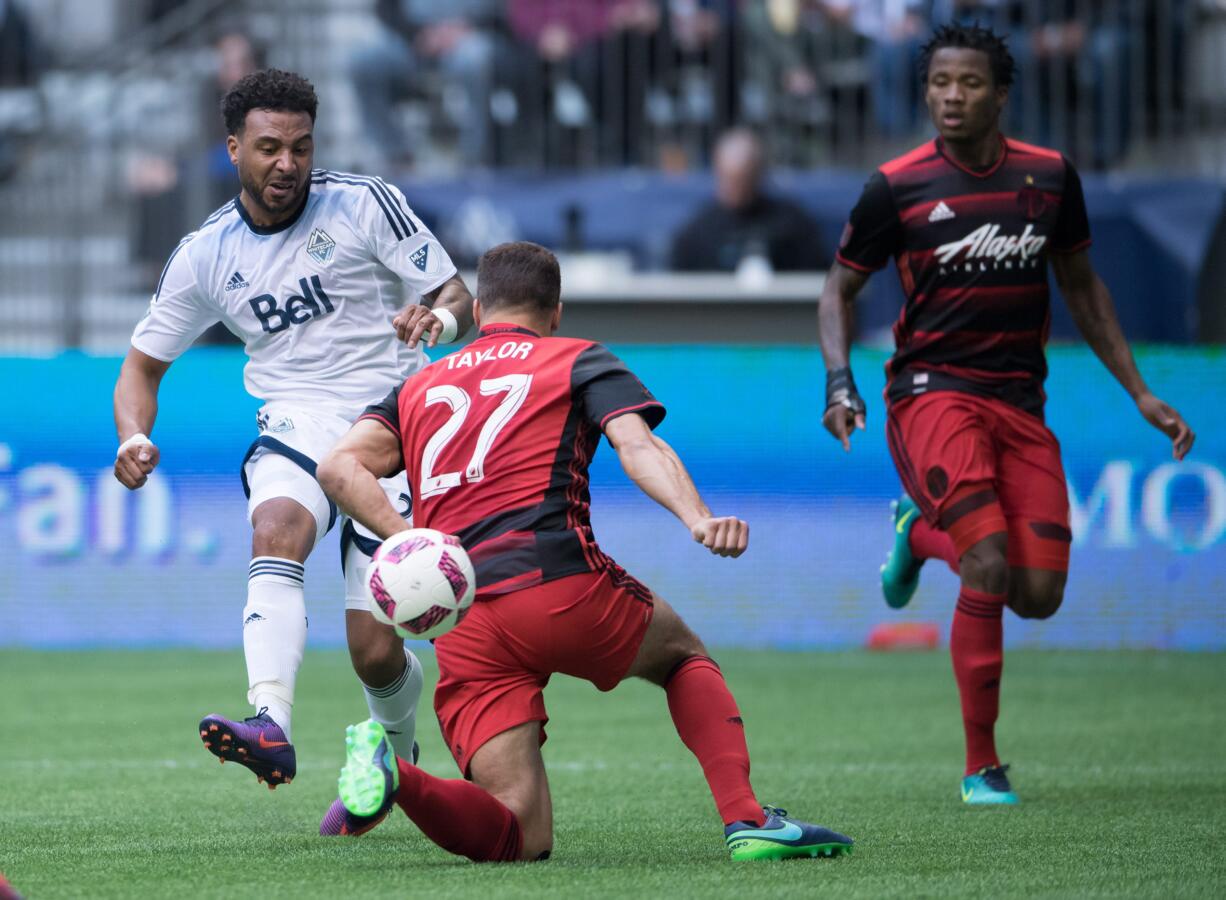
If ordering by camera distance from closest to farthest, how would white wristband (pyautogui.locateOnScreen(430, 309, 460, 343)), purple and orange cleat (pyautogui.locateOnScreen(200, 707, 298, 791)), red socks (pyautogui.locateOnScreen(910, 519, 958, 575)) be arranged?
purple and orange cleat (pyautogui.locateOnScreen(200, 707, 298, 791))
white wristband (pyautogui.locateOnScreen(430, 309, 460, 343))
red socks (pyautogui.locateOnScreen(910, 519, 958, 575))

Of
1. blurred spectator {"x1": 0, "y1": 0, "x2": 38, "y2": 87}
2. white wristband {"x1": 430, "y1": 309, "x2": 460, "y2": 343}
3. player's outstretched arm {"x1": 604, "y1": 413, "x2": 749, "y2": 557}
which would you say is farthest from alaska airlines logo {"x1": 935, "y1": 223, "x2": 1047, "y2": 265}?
blurred spectator {"x1": 0, "y1": 0, "x2": 38, "y2": 87}

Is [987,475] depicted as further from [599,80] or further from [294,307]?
[599,80]

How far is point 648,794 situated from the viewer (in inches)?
252

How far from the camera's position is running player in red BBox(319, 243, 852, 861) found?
4684 millimetres

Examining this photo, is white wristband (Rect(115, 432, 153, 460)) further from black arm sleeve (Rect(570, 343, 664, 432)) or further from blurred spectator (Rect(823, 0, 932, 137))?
blurred spectator (Rect(823, 0, 932, 137))

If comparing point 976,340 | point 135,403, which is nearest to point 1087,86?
point 976,340

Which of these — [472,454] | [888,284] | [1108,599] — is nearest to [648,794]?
[472,454]

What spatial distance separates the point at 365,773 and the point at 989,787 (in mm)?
2701

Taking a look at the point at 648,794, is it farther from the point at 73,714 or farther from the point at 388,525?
the point at 73,714

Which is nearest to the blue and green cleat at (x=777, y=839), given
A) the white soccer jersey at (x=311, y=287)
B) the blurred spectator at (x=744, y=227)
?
the white soccer jersey at (x=311, y=287)

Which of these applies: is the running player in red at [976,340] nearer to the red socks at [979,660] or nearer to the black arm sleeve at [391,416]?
the red socks at [979,660]

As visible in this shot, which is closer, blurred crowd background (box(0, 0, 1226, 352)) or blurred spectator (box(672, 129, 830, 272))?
blurred spectator (box(672, 129, 830, 272))

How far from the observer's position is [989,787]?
20.3 feet

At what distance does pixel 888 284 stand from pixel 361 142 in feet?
14.3
